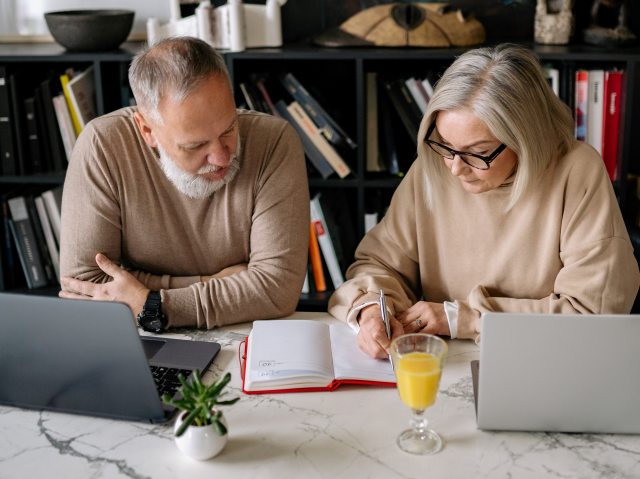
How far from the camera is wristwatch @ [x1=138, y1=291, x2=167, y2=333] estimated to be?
1706 millimetres

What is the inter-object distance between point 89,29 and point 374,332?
171cm

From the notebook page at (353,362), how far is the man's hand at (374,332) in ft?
0.05

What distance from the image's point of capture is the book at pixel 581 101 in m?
2.64

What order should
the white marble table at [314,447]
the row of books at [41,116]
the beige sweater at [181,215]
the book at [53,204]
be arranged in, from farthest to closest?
the book at [53,204], the row of books at [41,116], the beige sweater at [181,215], the white marble table at [314,447]

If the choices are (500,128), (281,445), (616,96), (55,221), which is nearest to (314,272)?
(55,221)

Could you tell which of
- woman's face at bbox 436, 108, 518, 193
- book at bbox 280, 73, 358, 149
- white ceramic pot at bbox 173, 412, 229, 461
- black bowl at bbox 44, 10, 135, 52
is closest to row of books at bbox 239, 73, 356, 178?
book at bbox 280, 73, 358, 149

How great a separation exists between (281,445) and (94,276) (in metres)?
0.79

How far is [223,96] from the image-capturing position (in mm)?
1762

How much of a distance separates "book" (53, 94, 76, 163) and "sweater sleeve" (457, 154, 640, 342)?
5.72 ft

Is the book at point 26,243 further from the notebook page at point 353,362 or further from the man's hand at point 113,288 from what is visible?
the notebook page at point 353,362

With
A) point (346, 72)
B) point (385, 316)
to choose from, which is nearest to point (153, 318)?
point (385, 316)

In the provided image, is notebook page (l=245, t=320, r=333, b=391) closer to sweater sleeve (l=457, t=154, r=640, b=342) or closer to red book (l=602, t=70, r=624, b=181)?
sweater sleeve (l=457, t=154, r=640, b=342)

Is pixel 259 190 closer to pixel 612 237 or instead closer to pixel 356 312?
pixel 356 312

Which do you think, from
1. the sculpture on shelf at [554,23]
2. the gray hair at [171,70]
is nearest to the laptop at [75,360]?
the gray hair at [171,70]
